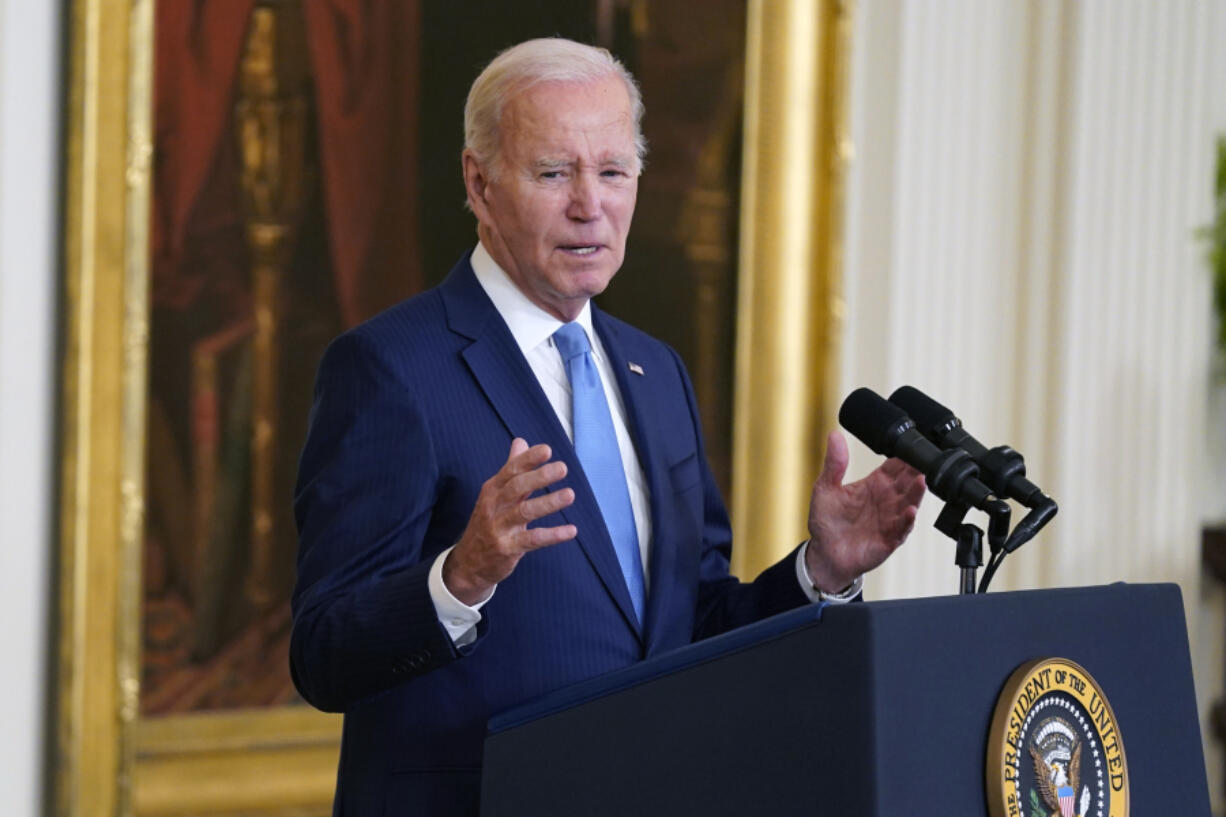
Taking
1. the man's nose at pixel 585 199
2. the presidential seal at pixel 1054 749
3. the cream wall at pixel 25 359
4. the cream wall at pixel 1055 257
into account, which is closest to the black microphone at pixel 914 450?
the presidential seal at pixel 1054 749

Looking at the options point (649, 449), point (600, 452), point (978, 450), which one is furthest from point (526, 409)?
point (978, 450)

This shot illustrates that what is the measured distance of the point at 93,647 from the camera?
382cm

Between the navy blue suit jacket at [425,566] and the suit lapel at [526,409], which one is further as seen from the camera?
the suit lapel at [526,409]

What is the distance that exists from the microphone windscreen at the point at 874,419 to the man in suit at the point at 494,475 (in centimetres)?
10

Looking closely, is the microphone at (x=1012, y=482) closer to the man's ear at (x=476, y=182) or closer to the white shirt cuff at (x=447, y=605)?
the white shirt cuff at (x=447, y=605)

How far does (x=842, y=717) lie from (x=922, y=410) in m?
0.63

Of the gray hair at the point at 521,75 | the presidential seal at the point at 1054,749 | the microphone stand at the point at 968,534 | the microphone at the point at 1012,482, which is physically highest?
the gray hair at the point at 521,75

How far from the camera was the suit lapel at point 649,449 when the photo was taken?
2.21 metres

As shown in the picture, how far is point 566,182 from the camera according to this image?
2.23 metres

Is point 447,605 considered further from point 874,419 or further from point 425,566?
point 874,419

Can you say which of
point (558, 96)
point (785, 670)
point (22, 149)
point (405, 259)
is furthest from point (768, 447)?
point (785, 670)

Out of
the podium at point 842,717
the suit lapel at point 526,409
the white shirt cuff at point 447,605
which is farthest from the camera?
the suit lapel at point 526,409

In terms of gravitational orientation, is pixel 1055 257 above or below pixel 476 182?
above

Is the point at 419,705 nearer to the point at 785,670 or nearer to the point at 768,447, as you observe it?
the point at 785,670
